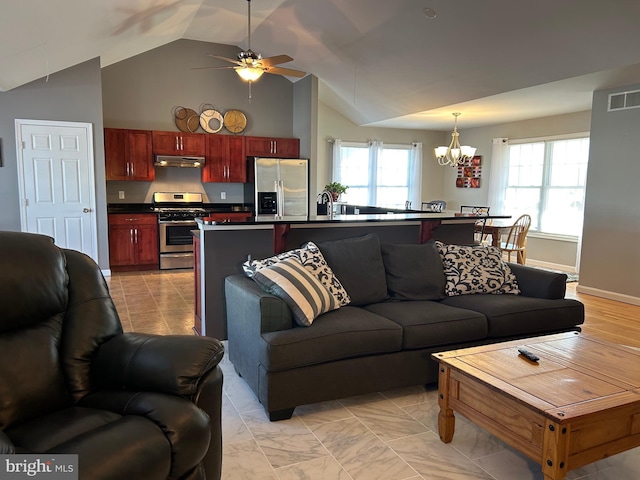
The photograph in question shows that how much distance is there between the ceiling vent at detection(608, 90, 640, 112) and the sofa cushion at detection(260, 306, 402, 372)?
4.22 meters

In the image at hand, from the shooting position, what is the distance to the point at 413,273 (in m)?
3.36

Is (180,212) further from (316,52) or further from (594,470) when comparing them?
(594,470)

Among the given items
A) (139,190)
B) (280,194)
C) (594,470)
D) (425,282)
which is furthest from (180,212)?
(594,470)

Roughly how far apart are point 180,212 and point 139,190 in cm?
83

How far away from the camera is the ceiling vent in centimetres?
501

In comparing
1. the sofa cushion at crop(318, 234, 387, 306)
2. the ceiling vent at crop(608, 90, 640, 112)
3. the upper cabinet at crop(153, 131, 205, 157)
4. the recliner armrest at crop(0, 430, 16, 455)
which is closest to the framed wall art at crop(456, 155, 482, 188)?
the ceiling vent at crop(608, 90, 640, 112)

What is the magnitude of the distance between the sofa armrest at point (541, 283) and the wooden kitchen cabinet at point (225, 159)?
5.17 meters

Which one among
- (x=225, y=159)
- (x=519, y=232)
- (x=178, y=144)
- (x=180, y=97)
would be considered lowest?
(x=519, y=232)

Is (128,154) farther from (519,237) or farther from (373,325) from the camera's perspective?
(519,237)

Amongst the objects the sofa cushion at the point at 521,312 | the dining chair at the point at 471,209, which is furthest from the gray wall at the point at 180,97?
the sofa cushion at the point at 521,312

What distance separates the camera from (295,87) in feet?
26.5

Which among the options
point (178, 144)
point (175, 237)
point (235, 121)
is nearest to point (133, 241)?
point (175, 237)

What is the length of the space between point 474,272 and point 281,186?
14.9 feet

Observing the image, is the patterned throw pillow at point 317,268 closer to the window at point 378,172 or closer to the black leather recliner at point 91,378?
the black leather recliner at point 91,378
